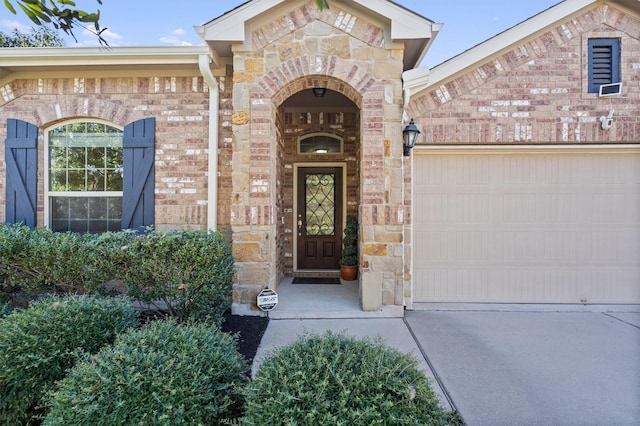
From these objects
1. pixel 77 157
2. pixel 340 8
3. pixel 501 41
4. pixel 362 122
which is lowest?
pixel 77 157

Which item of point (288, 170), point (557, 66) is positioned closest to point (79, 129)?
point (288, 170)

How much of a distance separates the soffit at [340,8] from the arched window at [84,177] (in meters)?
1.95

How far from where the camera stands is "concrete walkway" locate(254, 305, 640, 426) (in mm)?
2180

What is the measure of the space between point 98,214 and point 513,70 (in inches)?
231

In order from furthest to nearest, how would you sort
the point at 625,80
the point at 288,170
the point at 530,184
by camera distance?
the point at 288,170
the point at 530,184
the point at 625,80

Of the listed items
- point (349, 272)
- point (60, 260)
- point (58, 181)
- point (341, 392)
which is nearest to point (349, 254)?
point (349, 272)

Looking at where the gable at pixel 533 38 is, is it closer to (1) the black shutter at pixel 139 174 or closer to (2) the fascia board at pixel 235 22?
(2) the fascia board at pixel 235 22

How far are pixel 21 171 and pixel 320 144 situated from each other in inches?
170

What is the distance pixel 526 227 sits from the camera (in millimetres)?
4383

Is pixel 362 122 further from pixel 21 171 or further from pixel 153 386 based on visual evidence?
pixel 21 171

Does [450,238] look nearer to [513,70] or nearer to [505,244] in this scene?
[505,244]

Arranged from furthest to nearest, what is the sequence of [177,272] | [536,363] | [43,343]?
[177,272]
[536,363]
[43,343]

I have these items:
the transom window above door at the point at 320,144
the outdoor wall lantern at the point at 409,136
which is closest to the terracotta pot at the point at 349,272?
the transom window above door at the point at 320,144

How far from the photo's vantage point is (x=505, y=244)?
4.40 meters
